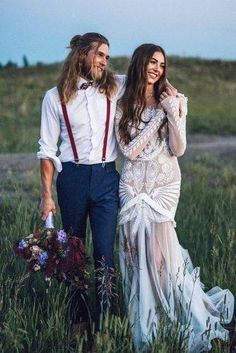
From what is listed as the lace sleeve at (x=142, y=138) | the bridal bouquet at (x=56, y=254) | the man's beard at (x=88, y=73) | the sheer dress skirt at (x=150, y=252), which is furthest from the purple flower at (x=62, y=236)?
the man's beard at (x=88, y=73)

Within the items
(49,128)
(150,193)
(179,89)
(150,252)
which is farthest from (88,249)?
(179,89)

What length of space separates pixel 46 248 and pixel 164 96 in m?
1.07

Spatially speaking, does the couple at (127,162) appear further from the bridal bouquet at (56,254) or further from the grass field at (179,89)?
the grass field at (179,89)

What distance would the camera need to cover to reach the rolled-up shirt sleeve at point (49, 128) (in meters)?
4.95

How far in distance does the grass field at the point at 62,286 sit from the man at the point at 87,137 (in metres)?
0.35

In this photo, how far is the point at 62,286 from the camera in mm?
5496

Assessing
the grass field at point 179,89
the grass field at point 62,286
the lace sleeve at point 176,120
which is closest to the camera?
the grass field at point 62,286

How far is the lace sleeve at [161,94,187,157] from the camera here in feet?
15.7

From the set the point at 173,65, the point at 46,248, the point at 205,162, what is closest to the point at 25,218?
the point at 46,248

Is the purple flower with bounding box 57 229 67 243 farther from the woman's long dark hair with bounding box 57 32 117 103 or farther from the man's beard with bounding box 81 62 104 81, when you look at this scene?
the man's beard with bounding box 81 62 104 81

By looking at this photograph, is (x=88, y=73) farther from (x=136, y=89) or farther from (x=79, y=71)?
(x=136, y=89)

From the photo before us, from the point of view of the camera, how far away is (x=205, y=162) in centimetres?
1377

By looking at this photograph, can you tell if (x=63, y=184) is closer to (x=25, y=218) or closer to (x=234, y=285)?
(x=234, y=285)

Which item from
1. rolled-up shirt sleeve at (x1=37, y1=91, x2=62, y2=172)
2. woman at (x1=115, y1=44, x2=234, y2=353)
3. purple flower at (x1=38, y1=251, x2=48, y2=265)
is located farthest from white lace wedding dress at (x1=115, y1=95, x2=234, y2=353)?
purple flower at (x1=38, y1=251, x2=48, y2=265)
